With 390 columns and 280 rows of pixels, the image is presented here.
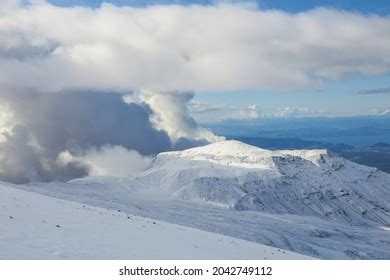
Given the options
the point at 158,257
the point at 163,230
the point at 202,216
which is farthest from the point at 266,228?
the point at 158,257

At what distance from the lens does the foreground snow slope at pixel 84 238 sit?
2433 centimetres

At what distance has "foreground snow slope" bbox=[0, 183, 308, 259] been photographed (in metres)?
24.3

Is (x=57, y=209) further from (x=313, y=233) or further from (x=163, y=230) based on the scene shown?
(x=313, y=233)

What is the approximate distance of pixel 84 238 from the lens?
28.3 metres

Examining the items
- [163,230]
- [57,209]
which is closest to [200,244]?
[163,230]
